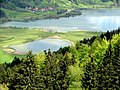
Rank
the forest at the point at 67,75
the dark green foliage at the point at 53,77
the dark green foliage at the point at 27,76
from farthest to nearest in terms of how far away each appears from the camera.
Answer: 1. the dark green foliage at the point at 53,77
2. the forest at the point at 67,75
3. the dark green foliage at the point at 27,76

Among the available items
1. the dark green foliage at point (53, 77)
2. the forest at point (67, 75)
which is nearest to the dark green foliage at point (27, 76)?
the forest at point (67, 75)

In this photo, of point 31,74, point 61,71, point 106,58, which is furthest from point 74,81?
point 31,74

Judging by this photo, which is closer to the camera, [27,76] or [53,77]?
[27,76]

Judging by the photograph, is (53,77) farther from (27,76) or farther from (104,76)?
(104,76)

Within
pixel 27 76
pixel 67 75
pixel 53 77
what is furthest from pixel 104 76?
pixel 27 76

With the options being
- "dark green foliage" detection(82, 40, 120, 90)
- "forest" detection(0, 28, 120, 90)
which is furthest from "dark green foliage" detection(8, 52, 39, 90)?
"dark green foliage" detection(82, 40, 120, 90)

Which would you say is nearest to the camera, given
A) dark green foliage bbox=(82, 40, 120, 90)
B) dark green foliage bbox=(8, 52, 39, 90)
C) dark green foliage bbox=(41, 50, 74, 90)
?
dark green foliage bbox=(8, 52, 39, 90)

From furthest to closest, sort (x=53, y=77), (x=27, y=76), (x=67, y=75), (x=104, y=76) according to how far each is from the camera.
→ (x=67, y=75)
(x=53, y=77)
(x=104, y=76)
(x=27, y=76)

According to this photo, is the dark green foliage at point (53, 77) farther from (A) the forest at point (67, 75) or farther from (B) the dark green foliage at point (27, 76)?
(B) the dark green foliage at point (27, 76)

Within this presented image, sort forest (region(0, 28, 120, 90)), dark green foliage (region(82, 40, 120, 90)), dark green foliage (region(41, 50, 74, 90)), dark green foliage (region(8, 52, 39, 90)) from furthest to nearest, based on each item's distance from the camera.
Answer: dark green foliage (region(41, 50, 74, 90)) < dark green foliage (region(82, 40, 120, 90)) < forest (region(0, 28, 120, 90)) < dark green foliage (region(8, 52, 39, 90))

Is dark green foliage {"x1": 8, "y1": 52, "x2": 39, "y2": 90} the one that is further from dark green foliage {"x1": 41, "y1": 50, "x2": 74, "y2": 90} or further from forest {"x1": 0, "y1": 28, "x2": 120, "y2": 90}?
dark green foliage {"x1": 41, "y1": 50, "x2": 74, "y2": 90}

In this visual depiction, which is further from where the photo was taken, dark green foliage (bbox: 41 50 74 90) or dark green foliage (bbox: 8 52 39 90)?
dark green foliage (bbox: 41 50 74 90)

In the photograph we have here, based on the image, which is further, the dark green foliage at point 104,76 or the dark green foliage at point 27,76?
the dark green foliage at point 104,76

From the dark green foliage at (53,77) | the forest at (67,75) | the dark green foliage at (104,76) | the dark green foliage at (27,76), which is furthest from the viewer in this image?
the dark green foliage at (53,77)
